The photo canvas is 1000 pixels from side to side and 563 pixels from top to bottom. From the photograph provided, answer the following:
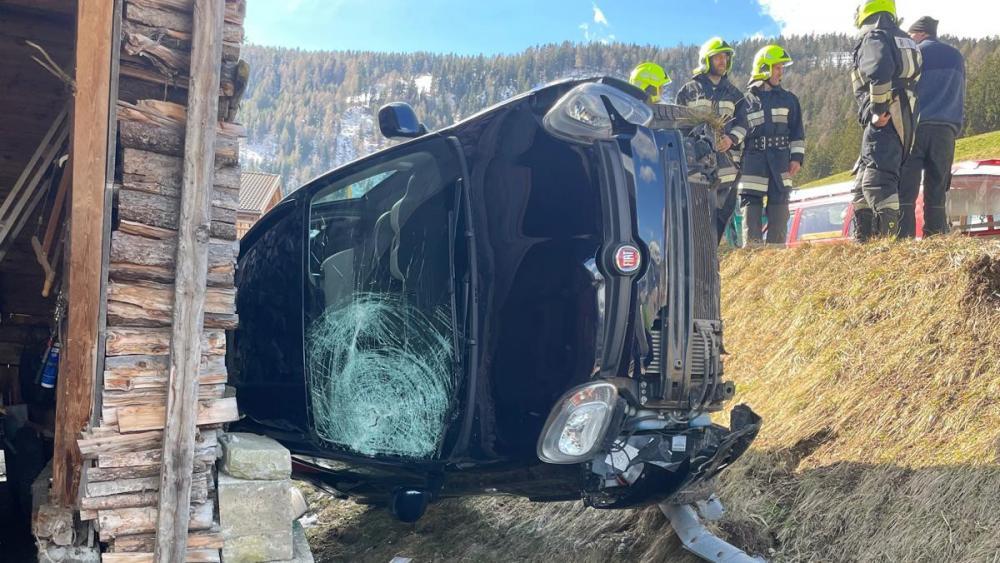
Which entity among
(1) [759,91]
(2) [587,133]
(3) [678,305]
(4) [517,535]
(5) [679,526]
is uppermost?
(1) [759,91]

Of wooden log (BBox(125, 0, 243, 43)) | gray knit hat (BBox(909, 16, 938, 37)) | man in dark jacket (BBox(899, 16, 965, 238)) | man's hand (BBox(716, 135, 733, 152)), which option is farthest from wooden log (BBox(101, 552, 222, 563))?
gray knit hat (BBox(909, 16, 938, 37))

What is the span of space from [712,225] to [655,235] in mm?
448

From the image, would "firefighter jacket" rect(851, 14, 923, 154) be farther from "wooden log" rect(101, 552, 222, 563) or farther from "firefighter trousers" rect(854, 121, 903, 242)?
"wooden log" rect(101, 552, 222, 563)

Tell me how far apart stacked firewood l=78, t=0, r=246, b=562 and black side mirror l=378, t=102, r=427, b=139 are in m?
0.82

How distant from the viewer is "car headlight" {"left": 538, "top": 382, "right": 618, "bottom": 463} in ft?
8.79

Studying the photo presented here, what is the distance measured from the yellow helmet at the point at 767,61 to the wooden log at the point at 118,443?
21.6ft

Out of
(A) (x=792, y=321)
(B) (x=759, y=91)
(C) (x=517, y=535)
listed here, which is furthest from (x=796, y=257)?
(C) (x=517, y=535)

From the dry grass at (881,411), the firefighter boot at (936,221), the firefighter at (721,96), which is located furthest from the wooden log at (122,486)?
the firefighter boot at (936,221)

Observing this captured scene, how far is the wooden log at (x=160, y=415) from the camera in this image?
244 cm

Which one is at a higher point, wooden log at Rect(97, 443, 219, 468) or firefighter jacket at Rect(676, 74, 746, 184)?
firefighter jacket at Rect(676, 74, 746, 184)

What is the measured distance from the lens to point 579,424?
8.86 feet

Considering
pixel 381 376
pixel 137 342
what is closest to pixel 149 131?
pixel 137 342

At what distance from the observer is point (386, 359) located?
3166 millimetres

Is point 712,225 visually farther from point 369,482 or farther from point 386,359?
point 369,482
